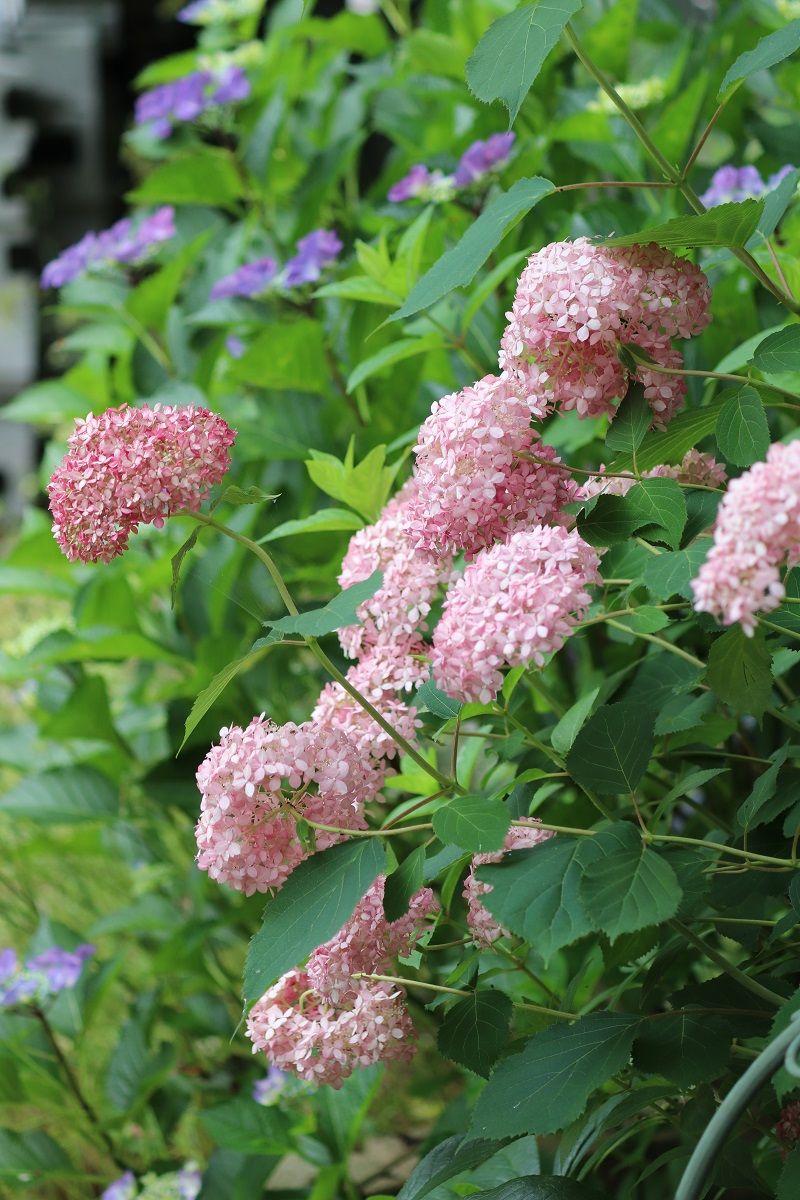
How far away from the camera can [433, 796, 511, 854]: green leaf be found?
2.03 feet

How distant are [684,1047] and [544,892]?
0.13 metres

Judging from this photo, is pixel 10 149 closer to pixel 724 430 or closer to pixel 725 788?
pixel 725 788

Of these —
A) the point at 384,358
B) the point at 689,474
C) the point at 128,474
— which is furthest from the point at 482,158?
the point at 128,474

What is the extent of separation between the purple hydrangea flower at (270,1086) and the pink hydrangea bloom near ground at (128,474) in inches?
31.6

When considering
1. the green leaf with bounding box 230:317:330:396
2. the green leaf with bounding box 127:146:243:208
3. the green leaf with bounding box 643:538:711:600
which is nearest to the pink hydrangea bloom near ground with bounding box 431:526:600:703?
the green leaf with bounding box 643:538:711:600

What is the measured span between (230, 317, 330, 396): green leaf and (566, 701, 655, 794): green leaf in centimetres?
70

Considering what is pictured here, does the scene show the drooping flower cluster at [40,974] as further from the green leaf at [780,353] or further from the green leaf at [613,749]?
the green leaf at [780,353]

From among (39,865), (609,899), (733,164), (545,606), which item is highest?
(545,606)

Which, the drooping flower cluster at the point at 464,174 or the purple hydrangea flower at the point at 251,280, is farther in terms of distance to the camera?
the purple hydrangea flower at the point at 251,280

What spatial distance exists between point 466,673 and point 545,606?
49 millimetres

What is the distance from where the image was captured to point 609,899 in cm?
60

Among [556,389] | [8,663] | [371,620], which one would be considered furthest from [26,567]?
[556,389]

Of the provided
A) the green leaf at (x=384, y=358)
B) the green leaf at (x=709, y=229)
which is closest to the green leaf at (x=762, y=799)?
the green leaf at (x=709, y=229)

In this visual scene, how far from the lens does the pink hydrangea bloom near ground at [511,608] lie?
604 mm
